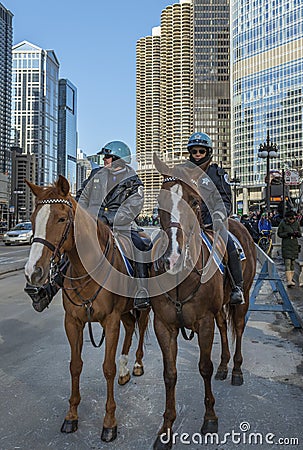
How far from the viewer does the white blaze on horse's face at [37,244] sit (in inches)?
137

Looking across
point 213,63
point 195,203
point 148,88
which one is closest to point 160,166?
point 195,203

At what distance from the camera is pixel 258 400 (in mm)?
4852

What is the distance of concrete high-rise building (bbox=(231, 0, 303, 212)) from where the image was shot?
363 feet

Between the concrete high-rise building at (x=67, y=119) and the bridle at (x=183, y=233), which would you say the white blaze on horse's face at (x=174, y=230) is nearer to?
the bridle at (x=183, y=233)

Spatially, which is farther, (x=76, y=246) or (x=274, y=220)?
(x=274, y=220)

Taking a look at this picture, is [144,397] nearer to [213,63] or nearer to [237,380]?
[237,380]

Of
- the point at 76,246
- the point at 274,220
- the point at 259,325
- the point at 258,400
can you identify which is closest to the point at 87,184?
the point at 76,246

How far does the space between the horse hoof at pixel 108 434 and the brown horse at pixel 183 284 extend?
1.34ft

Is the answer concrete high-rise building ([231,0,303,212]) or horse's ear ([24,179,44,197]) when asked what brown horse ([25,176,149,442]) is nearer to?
horse's ear ([24,179,44,197])

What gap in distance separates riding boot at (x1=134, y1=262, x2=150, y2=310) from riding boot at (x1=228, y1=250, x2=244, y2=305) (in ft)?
3.48

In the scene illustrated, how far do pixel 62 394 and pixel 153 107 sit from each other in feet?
517

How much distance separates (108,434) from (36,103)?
175 m

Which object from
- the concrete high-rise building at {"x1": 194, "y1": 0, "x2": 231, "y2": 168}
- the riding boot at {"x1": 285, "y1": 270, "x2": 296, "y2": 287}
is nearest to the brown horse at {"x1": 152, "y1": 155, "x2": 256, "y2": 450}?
the riding boot at {"x1": 285, "y1": 270, "x2": 296, "y2": 287}

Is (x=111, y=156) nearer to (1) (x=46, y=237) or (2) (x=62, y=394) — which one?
(1) (x=46, y=237)
